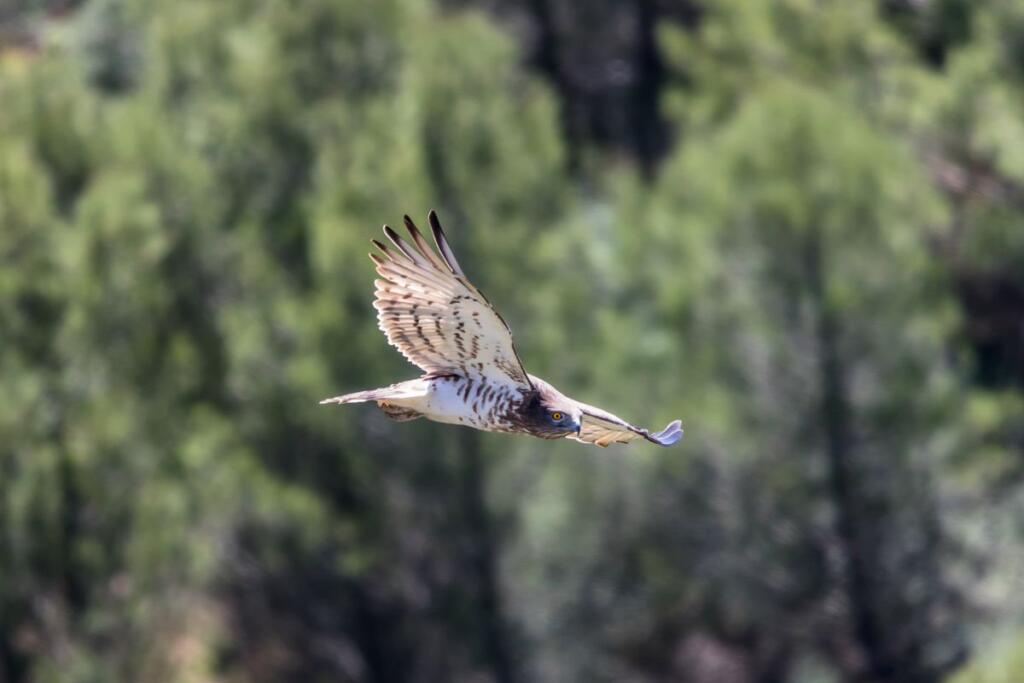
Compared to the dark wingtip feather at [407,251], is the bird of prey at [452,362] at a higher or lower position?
lower

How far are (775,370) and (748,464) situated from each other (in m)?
0.60

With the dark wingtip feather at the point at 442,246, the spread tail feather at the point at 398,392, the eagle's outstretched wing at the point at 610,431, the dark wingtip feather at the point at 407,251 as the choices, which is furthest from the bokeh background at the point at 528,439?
the dark wingtip feather at the point at 442,246

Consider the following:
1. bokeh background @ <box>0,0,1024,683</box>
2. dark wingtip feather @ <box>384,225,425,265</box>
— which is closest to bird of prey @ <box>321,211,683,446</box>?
dark wingtip feather @ <box>384,225,425,265</box>

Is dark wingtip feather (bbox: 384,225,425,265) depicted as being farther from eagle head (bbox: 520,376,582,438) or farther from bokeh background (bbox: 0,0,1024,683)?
bokeh background (bbox: 0,0,1024,683)

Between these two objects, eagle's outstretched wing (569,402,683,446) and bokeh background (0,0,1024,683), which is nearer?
eagle's outstretched wing (569,402,683,446)

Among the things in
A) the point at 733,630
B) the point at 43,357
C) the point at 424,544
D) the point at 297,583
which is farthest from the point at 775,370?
the point at 43,357

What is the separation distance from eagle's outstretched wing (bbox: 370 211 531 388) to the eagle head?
0.19ft

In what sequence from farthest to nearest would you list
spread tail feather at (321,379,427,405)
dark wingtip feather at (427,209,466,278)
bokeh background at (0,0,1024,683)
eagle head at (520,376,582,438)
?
bokeh background at (0,0,1024,683) → eagle head at (520,376,582,438) → spread tail feather at (321,379,427,405) → dark wingtip feather at (427,209,466,278)

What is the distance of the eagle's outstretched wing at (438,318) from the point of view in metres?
4.95

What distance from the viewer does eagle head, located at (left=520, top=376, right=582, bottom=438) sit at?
5.11m

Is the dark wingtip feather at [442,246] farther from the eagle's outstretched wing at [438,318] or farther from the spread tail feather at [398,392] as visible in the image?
the spread tail feather at [398,392]

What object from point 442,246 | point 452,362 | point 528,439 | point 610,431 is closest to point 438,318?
point 452,362

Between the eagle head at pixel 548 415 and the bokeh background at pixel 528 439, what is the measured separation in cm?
603

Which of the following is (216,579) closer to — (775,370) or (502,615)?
(502,615)
